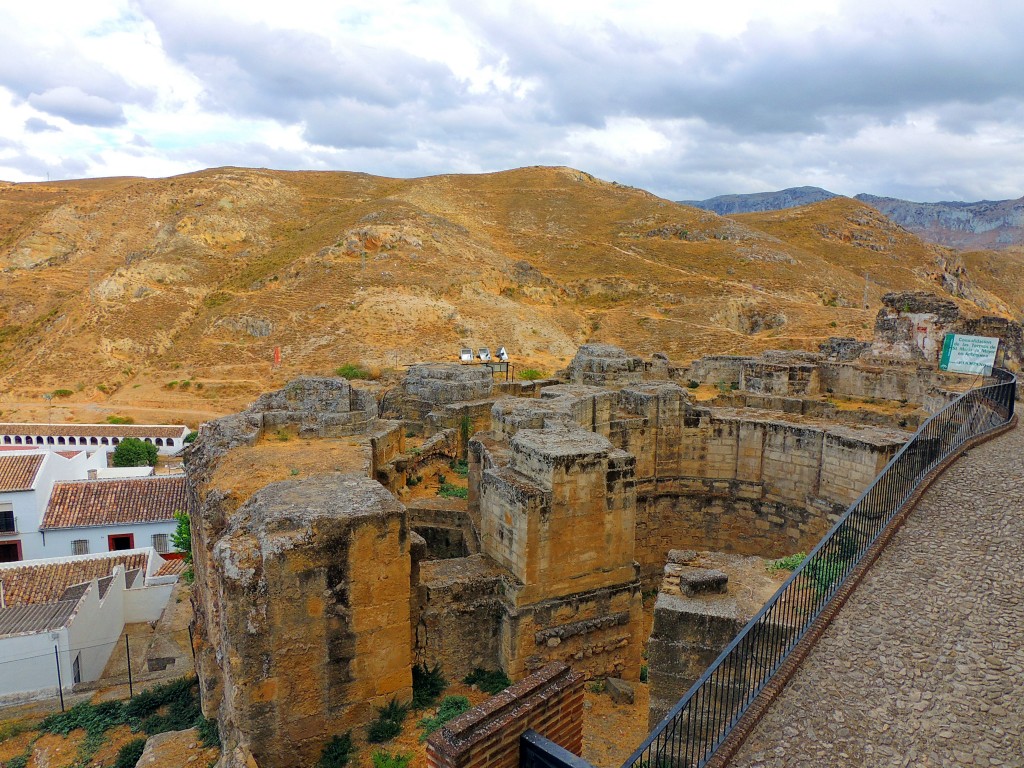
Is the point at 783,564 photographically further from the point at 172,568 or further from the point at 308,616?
the point at 172,568

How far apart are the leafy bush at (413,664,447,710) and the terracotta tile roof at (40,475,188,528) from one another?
19720 millimetres

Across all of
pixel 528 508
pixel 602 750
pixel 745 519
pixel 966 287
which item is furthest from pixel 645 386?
pixel 966 287

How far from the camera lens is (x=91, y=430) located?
34.0 meters

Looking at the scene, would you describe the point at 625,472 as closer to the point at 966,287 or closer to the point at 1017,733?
the point at 1017,733

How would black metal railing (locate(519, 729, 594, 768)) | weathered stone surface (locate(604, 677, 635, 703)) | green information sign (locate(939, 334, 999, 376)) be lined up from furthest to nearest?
green information sign (locate(939, 334, 999, 376)), weathered stone surface (locate(604, 677, 635, 703)), black metal railing (locate(519, 729, 594, 768))

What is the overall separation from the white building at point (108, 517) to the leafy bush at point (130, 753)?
50.0 ft

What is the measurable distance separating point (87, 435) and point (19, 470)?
970cm

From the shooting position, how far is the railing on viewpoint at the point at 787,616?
495cm

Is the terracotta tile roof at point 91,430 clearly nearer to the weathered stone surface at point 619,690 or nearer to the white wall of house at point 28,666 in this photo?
the white wall of house at point 28,666

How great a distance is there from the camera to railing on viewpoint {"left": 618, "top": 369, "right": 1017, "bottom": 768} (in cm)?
495

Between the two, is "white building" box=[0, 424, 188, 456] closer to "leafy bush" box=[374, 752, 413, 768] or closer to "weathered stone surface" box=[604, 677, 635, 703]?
"weathered stone surface" box=[604, 677, 635, 703]

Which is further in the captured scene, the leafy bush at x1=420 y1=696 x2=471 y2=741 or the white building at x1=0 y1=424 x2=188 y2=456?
the white building at x1=0 y1=424 x2=188 y2=456

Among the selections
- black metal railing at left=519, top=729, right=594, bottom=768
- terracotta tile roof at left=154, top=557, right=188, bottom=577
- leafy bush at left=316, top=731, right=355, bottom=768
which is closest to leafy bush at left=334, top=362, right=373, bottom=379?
terracotta tile roof at left=154, top=557, right=188, bottom=577

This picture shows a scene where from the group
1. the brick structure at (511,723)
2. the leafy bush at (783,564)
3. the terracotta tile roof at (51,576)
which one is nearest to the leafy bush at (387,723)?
the brick structure at (511,723)
